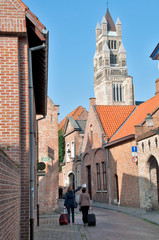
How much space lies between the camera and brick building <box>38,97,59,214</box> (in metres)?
21.8

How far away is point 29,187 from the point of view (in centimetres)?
865

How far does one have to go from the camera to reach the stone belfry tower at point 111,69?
11850cm

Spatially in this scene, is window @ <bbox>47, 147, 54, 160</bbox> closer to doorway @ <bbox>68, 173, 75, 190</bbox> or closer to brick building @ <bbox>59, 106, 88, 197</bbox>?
brick building @ <bbox>59, 106, 88, 197</bbox>

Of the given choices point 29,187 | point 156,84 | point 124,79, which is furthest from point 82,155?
point 124,79

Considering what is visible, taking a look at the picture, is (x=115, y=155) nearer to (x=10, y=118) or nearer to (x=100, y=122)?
(x=100, y=122)

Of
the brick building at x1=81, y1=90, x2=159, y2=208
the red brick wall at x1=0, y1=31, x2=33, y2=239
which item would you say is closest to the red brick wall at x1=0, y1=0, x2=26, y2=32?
the red brick wall at x1=0, y1=31, x2=33, y2=239

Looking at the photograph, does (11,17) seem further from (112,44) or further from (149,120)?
(112,44)

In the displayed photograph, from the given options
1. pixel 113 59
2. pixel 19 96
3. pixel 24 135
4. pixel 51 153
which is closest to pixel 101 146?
pixel 51 153

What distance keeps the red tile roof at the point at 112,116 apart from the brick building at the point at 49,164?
7352mm

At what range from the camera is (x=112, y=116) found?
31.1 meters

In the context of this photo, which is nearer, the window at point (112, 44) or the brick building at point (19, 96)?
the brick building at point (19, 96)

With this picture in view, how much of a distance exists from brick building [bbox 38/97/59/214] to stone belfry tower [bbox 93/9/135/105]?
9087 cm

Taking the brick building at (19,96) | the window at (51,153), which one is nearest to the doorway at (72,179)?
the window at (51,153)

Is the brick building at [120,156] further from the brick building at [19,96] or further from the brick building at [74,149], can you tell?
the brick building at [19,96]
